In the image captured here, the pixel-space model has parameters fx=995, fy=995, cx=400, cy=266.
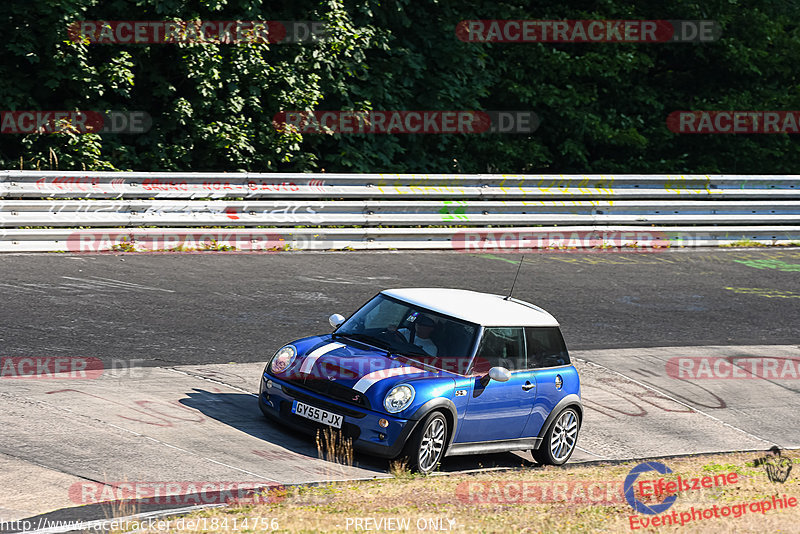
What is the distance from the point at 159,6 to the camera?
1747 centimetres

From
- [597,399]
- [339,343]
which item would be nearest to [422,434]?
[339,343]

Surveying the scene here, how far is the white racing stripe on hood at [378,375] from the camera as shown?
8.41m

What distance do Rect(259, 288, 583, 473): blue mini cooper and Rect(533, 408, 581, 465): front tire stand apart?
0.04ft

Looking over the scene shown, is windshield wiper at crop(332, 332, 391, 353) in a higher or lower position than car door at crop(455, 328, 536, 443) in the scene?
higher

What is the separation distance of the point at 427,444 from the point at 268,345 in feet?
11.6

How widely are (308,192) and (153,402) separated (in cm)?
830

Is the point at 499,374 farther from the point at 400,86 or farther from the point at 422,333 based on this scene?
the point at 400,86

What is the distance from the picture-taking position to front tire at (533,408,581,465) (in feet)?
30.7

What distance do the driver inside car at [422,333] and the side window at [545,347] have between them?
0.95 metres

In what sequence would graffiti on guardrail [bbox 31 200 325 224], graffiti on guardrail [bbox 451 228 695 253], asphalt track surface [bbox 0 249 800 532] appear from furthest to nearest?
graffiti on guardrail [bbox 451 228 695 253]
graffiti on guardrail [bbox 31 200 325 224]
asphalt track surface [bbox 0 249 800 532]

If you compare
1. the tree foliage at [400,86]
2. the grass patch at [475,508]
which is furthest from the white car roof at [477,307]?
the tree foliage at [400,86]

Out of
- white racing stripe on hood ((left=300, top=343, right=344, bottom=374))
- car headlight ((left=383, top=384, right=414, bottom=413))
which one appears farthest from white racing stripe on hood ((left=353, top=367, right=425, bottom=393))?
white racing stripe on hood ((left=300, top=343, right=344, bottom=374))

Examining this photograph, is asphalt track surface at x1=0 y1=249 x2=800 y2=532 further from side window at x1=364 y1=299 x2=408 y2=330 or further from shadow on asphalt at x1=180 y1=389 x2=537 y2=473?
side window at x1=364 y1=299 x2=408 y2=330

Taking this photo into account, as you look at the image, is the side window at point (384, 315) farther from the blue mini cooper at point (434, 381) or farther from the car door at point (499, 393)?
the car door at point (499, 393)
